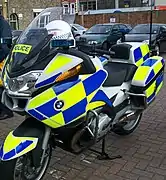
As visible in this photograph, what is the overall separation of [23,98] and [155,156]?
1778 mm

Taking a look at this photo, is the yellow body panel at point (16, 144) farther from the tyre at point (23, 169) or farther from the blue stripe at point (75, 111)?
the blue stripe at point (75, 111)

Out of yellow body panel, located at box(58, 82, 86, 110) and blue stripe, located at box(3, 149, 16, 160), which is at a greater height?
yellow body panel, located at box(58, 82, 86, 110)

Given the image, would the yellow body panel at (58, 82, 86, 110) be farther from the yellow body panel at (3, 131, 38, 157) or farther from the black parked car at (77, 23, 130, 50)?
the black parked car at (77, 23, 130, 50)

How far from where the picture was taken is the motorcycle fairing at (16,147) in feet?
8.61

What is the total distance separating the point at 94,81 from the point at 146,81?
872 millimetres

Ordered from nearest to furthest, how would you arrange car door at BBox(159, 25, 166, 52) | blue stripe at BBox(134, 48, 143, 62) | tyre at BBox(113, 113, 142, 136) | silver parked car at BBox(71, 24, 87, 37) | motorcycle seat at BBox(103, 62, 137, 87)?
silver parked car at BBox(71, 24, 87, 37), motorcycle seat at BBox(103, 62, 137, 87), blue stripe at BBox(134, 48, 143, 62), tyre at BBox(113, 113, 142, 136), car door at BBox(159, 25, 166, 52)

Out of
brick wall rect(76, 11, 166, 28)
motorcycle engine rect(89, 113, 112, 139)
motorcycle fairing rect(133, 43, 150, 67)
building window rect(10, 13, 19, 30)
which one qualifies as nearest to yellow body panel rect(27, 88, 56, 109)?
motorcycle engine rect(89, 113, 112, 139)

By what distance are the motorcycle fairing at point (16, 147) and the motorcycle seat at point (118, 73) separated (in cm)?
107

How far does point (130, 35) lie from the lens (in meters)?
14.0

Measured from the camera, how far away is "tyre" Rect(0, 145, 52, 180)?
2.65m

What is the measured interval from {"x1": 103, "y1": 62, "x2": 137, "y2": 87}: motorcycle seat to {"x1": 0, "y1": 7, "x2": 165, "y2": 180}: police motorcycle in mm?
340

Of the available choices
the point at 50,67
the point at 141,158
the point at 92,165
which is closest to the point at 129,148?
the point at 141,158

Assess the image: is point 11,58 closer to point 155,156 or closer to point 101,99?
point 101,99

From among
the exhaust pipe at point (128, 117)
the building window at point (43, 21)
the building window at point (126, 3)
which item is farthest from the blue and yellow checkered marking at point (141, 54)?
the building window at point (126, 3)
